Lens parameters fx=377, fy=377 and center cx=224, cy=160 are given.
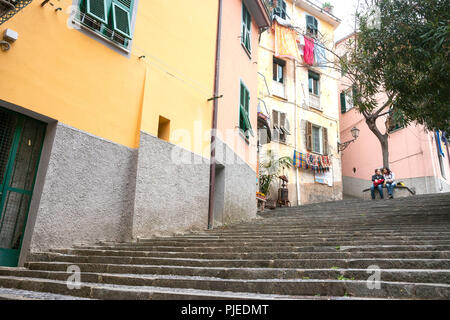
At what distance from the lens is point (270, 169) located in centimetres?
1680

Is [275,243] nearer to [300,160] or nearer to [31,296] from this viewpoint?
[31,296]

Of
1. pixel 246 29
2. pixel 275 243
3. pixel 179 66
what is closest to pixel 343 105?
pixel 246 29

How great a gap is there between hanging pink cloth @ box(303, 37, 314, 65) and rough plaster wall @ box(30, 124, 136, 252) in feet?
49.8

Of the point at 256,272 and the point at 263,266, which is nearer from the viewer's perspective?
the point at 256,272

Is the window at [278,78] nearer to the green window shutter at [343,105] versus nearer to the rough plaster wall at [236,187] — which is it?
the green window shutter at [343,105]

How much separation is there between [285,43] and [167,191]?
14.0m

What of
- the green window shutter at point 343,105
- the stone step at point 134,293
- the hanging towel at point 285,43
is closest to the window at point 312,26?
the hanging towel at point 285,43

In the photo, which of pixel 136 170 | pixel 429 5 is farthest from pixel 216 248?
pixel 429 5

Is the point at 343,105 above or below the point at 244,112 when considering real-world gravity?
above

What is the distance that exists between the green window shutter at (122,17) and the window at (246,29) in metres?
5.38

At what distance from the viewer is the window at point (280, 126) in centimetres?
1827
